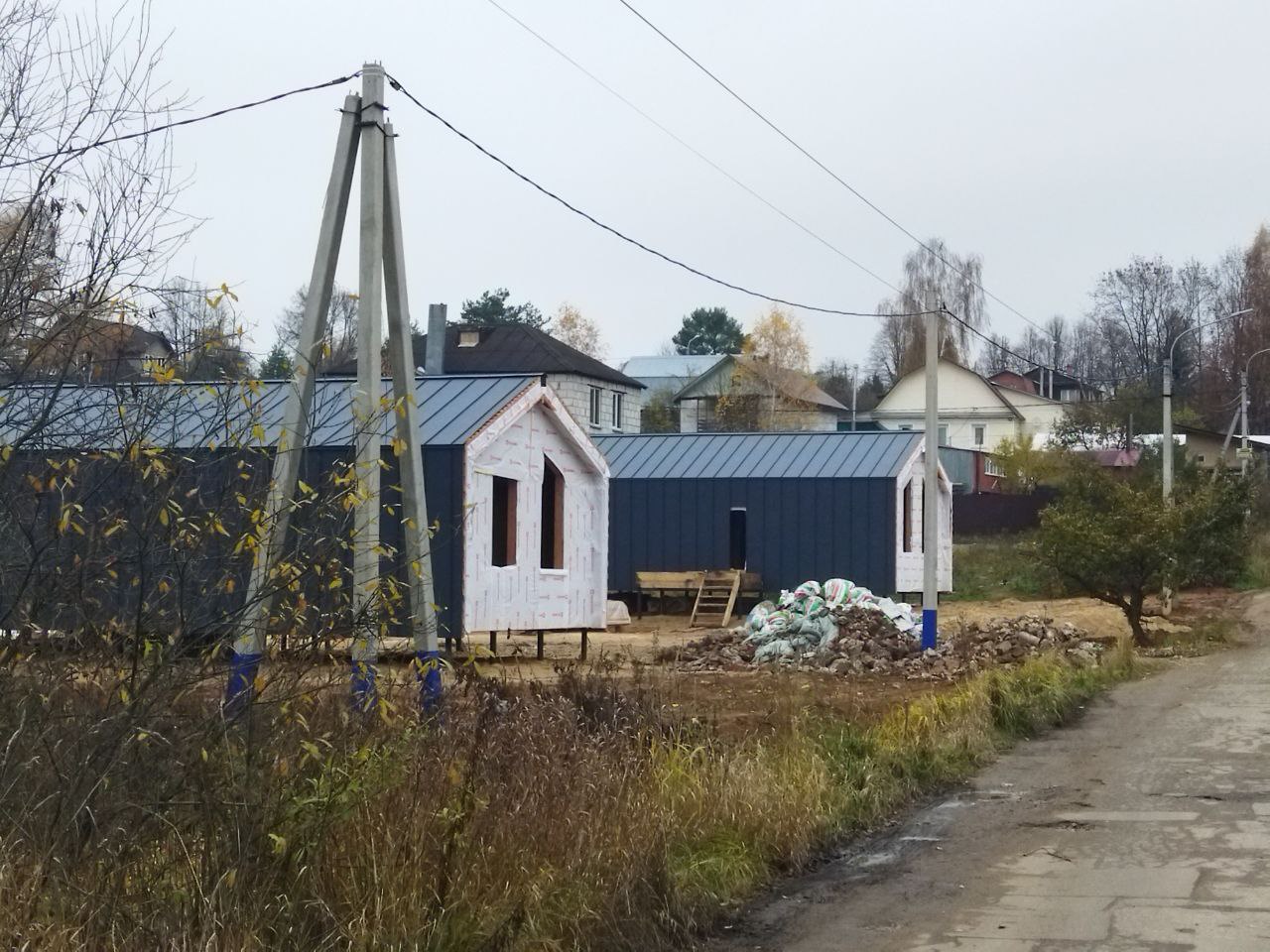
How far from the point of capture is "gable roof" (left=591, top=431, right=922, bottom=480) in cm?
3131

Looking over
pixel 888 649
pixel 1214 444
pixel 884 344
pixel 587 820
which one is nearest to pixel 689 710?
pixel 587 820

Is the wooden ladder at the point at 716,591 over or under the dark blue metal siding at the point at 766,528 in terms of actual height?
under

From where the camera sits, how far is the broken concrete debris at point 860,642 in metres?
19.1

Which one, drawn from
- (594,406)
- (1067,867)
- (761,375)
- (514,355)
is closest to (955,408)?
(761,375)

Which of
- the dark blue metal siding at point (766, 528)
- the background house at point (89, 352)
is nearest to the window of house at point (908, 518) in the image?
the dark blue metal siding at point (766, 528)

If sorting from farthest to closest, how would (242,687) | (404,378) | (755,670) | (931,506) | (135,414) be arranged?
(755,670), (931,506), (404,378), (135,414), (242,687)

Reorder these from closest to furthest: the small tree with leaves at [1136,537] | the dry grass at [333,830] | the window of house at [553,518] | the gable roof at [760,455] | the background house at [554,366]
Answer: the dry grass at [333,830] → the window of house at [553,518] → the small tree with leaves at [1136,537] → the gable roof at [760,455] → the background house at [554,366]

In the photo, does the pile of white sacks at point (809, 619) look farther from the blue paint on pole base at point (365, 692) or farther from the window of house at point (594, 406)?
the window of house at point (594, 406)

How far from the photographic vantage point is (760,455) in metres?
32.7

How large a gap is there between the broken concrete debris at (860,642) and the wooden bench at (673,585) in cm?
696

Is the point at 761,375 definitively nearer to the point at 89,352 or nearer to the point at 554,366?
the point at 554,366

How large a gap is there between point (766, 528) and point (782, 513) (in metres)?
0.44

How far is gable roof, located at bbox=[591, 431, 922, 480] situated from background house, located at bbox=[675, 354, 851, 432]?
30.8 meters

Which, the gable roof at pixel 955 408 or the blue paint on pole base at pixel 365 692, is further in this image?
the gable roof at pixel 955 408
